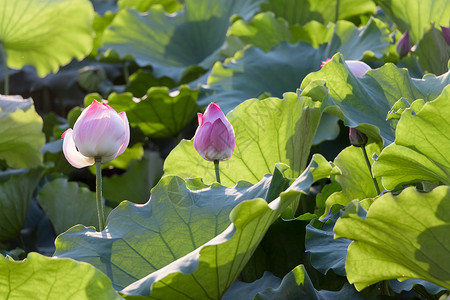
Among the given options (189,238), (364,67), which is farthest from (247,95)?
(189,238)

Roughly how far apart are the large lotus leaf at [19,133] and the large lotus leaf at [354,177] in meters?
0.75

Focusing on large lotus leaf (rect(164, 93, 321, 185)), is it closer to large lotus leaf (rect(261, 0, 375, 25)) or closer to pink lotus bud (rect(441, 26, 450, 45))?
pink lotus bud (rect(441, 26, 450, 45))

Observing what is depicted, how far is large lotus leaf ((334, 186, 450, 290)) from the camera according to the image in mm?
778

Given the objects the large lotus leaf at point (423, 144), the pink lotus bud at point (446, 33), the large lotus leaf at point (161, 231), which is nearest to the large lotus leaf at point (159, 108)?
the pink lotus bud at point (446, 33)

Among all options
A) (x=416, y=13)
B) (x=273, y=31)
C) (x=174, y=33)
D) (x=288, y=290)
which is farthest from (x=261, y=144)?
(x=174, y=33)

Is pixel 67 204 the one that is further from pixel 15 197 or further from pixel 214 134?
pixel 214 134

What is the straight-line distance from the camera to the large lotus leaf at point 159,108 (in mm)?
1845

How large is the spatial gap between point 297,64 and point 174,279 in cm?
107

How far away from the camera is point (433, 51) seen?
1616 millimetres

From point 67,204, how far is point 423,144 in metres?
1.00

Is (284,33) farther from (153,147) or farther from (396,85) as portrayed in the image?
(396,85)

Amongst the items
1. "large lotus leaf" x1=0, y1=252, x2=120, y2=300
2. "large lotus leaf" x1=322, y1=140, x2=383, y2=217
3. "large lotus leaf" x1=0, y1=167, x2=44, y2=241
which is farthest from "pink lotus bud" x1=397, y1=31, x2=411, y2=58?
"large lotus leaf" x1=0, y1=252, x2=120, y2=300

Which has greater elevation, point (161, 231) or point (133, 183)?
point (161, 231)

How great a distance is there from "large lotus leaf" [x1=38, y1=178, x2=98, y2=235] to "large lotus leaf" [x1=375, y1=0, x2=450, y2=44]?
2.99ft
